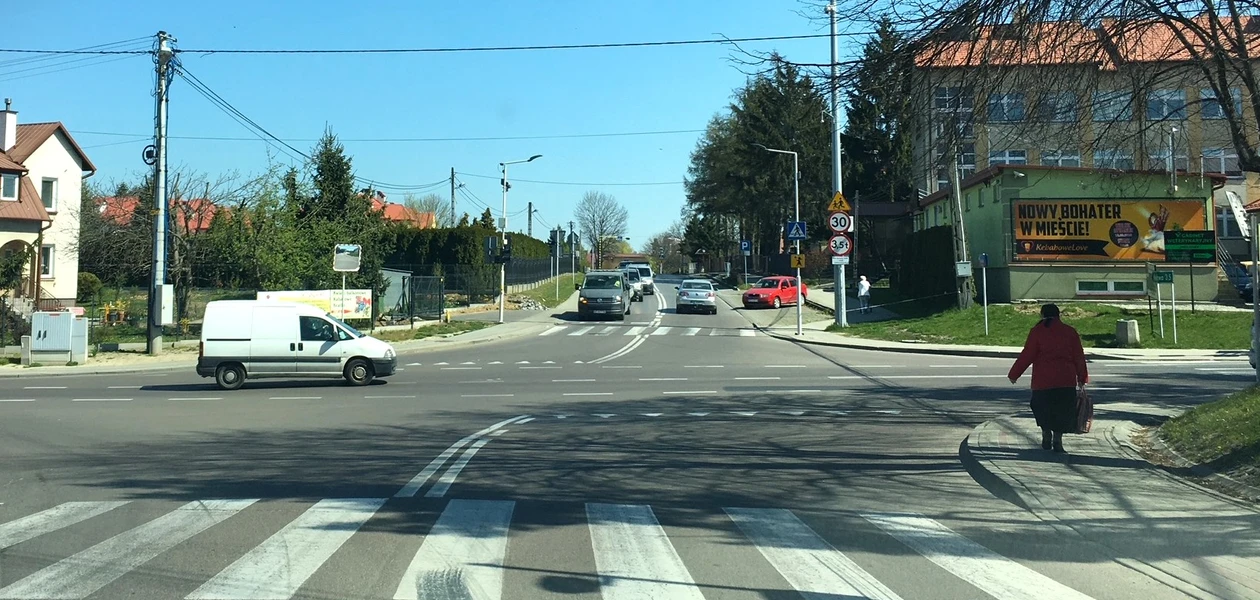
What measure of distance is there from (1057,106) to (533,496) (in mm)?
7587

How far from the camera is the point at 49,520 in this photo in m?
7.21

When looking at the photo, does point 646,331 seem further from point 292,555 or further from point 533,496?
point 292,555

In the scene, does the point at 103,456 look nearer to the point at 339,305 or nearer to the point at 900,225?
the point at 339,305

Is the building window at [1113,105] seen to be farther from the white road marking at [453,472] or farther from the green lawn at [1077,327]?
the green lawn at [1077,327]

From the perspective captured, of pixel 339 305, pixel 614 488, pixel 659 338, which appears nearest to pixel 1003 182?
pixel 659 338

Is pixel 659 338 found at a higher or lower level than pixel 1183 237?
lower

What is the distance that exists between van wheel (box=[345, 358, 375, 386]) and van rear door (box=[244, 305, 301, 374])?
1.14m

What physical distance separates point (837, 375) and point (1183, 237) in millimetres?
12980

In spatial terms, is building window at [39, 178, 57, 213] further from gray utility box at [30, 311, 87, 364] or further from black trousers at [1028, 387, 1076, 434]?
black trousers at [1028, 387, 1076, 434]

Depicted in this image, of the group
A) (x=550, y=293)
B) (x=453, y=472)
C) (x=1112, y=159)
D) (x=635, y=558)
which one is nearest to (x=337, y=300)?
(x=453, y=472)

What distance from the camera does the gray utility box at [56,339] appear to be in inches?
1009

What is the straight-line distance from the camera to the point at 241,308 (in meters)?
18.9

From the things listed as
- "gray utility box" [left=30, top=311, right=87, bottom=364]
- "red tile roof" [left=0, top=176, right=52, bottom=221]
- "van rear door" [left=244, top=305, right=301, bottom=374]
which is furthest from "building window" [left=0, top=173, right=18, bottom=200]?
"van rear door" [left=244, top=305, right=301, bottom=374]

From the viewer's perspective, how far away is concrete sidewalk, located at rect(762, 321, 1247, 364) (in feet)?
76.5
